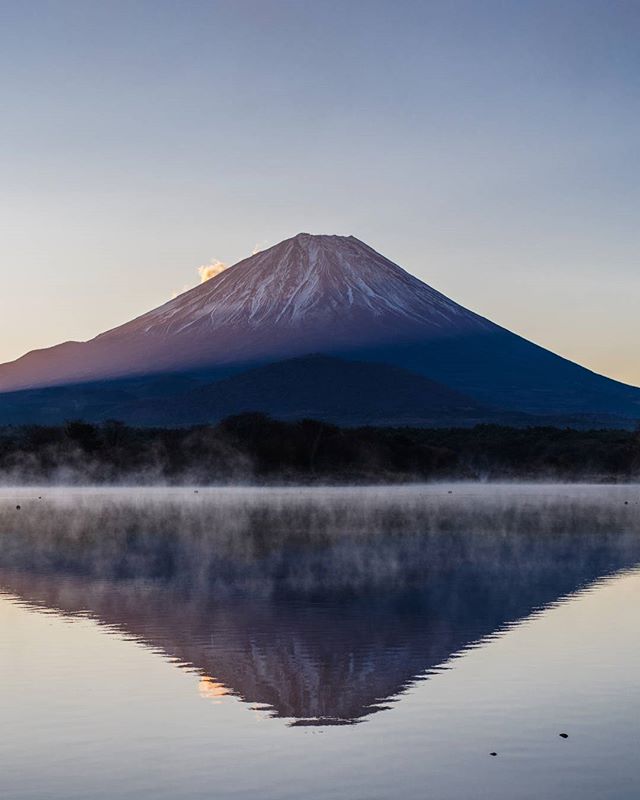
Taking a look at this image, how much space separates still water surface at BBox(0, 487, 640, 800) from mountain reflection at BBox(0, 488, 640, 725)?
0.19 feet

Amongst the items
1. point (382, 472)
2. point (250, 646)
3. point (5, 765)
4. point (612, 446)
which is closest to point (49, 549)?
point (250, 646)

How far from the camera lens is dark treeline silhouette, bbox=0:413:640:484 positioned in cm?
10006

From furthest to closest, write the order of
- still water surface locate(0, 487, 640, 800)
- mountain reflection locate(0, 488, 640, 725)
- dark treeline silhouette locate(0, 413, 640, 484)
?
dark treeline silhouette locate(0, 413, 640, 484) < mountain reflection locate(0, 488, 640, 725) < still water surface locate(0, 487, 640, 800)

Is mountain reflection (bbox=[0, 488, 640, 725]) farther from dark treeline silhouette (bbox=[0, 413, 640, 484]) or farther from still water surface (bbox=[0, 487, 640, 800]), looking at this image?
dark treeline silhouette (bbox=[0, 413, 640, 484])

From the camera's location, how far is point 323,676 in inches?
676

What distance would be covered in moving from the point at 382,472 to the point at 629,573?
242ft

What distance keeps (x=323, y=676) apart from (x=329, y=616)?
583cm

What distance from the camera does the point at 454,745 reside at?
1359 centimetres

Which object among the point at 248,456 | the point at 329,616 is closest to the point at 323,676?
the point at 329,616

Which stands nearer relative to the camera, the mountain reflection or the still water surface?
the still water surface

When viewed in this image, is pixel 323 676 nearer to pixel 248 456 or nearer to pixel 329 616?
pixel 329 616

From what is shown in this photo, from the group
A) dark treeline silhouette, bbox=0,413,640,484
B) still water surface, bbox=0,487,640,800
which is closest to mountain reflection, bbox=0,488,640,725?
still water surface, bbox=0,487,640,800

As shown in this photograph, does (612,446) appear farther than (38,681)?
Yes

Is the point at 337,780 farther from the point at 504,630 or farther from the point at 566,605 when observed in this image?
the point at 566,605
